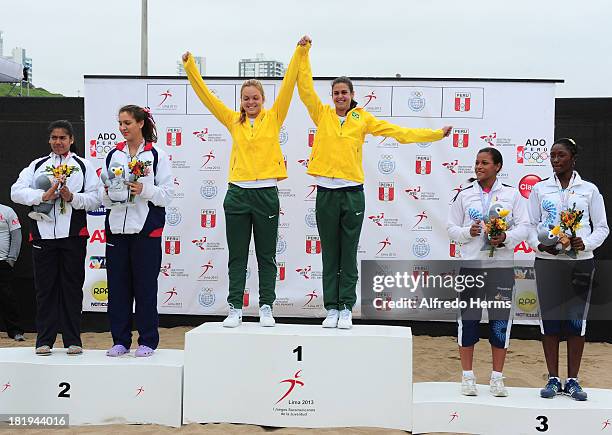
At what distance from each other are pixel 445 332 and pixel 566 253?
111 inches

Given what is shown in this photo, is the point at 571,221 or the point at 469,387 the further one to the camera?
the point at 469,387

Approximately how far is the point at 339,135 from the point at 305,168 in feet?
7.09

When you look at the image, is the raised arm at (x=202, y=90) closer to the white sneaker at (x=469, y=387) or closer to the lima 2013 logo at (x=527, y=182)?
the white sneaker at (x=469, y=387)

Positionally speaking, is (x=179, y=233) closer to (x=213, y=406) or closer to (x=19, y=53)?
(x=213, y=406)

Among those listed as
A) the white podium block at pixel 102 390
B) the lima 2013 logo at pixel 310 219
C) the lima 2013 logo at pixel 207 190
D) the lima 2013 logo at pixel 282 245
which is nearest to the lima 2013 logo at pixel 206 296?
the lima 2013 logo at pixel 282 245

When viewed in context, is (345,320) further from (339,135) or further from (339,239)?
(339,135)

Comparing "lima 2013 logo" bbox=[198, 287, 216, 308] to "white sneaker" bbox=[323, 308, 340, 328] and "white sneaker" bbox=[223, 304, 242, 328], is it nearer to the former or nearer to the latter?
"white sneaker" bbox=[223, 304, 242, 328]

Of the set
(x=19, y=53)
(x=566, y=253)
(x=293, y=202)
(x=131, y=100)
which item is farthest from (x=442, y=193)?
(x=19, y=53)

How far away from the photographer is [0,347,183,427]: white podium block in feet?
11.9

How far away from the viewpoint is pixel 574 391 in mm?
3582

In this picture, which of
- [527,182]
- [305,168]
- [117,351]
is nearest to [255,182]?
[117,351]

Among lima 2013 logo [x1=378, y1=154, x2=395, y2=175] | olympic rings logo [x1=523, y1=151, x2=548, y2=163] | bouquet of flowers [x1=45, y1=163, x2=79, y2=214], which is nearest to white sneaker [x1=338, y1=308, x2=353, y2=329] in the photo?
bouquet of flowers [x1=45, y1=163, x2=79, y2=214]

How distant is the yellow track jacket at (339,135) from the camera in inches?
A: 146

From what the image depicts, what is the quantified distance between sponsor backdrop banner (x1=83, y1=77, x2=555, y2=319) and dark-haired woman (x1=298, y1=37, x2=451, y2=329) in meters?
2.05
